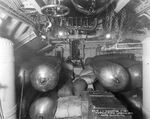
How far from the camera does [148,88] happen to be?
3160 mm

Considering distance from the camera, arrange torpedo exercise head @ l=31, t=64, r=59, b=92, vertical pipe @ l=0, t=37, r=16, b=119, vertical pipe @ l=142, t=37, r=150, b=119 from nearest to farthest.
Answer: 1. vertical pipe @ l=0, t=37, r=16, b=119
2. vertical pipe @ l=142, t=37, r=150, b=119
3. torpedo exercise head @ l=31, t=64, r=59, b=92

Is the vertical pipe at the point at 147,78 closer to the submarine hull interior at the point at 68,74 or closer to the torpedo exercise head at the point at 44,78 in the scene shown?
the submarine hull interior at the point at 68,74

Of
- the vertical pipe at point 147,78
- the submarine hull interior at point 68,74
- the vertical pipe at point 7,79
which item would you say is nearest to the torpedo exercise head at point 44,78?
the submarine hull interior at point 68,74

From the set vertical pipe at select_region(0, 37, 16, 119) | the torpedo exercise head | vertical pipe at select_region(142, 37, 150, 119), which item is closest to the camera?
vertical pipe at select_region(0, 37, 16, 119)

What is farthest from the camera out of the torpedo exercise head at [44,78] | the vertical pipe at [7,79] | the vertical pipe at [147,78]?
the torpedo exercise head at [44,78]

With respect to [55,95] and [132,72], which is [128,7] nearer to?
[132,72]

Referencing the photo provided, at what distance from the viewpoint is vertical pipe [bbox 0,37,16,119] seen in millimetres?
2744

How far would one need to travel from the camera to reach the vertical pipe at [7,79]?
9.00ft

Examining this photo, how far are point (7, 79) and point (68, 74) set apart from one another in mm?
2896

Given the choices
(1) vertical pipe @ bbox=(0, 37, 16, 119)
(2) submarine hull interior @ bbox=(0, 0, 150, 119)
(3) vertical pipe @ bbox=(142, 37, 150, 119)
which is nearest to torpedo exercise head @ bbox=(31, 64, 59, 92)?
(2) submarine hull interior @ bbox=(0, 0, 150, 119)

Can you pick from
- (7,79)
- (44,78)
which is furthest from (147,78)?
(7,79)

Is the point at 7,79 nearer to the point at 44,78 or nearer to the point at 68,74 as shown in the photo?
the point at 44,78

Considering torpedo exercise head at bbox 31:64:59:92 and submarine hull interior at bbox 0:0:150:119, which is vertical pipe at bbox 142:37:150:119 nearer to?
submarine hull interior at bbox 0:0:150:119

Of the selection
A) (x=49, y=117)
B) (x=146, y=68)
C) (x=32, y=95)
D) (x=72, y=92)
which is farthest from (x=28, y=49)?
(x=146, y=68)
